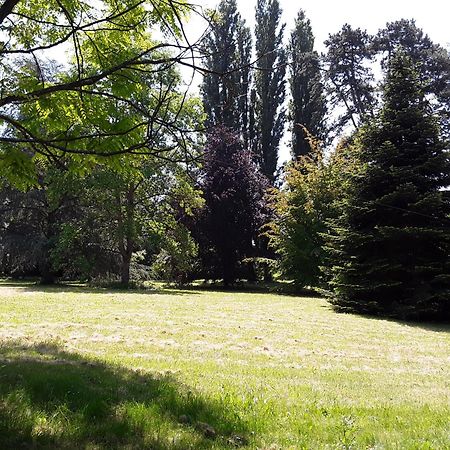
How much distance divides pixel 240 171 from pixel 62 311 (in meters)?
16.5

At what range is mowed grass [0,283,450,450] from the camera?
3252 millimetres

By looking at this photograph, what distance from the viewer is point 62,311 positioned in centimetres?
1044

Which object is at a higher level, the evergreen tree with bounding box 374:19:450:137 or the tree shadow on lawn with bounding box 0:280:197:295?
the evergreen tree with bounding box 374:19:450:137

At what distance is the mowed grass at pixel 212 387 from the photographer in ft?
10.7

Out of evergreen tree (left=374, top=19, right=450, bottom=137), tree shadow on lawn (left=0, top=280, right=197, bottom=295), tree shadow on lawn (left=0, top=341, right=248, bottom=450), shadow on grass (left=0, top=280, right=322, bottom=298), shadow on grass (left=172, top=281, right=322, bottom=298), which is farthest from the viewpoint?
evergreen tree (left=374, top=19, right=450, bottom=137)

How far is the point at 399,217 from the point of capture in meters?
13.9

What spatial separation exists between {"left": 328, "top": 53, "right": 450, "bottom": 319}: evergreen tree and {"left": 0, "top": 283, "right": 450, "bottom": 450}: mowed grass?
4417mm

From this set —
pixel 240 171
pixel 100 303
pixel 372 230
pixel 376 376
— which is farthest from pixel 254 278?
pixel 376 376

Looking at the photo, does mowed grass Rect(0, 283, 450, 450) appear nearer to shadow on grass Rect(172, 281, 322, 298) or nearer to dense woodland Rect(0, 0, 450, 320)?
dense woodland Rect(0, 0, 450, 320)

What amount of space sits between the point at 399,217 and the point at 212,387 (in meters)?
11.0

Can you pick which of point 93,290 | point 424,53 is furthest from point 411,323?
point 424,53

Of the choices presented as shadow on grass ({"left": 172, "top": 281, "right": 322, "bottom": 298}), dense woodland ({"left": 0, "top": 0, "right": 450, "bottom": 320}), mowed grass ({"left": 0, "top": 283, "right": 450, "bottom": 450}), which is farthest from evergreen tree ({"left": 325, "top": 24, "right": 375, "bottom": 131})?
mowed grass ({"left": 0, "top": 283, "right": 450, "bottom": 450})

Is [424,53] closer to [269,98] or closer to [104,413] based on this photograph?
[269,98]

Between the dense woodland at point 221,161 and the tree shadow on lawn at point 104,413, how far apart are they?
6.31 feet
